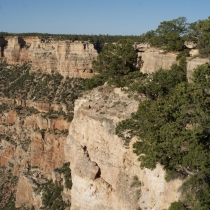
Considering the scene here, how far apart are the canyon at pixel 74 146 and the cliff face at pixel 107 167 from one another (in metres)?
0.05

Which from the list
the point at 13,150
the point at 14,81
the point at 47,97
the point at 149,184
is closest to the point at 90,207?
the point at 149,184

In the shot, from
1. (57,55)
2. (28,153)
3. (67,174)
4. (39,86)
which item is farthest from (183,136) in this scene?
(57,55)

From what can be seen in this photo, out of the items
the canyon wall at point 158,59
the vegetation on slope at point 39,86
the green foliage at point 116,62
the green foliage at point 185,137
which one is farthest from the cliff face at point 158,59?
the vegetation on slope at point 39,86

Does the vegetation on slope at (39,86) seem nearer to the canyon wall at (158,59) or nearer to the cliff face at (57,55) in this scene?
the cliff face at (57,55)

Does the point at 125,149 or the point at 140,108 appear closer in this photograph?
the point at 140,108

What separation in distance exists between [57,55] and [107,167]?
47.0m

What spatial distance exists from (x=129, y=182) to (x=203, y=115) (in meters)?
7.25

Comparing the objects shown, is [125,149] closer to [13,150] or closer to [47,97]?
[13,150]

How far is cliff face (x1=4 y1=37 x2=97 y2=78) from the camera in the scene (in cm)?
6406

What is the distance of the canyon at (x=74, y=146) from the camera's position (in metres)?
21.0

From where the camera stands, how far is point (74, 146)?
2628 cm

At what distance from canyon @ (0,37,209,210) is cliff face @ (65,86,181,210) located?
0.05m

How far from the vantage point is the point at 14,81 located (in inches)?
2832

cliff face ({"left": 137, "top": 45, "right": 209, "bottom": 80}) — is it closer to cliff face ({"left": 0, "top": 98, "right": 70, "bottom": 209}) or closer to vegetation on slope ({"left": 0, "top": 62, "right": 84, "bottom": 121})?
cliff face ({"left": 0, "top": 98, "right": 70, "bottom": 209})
